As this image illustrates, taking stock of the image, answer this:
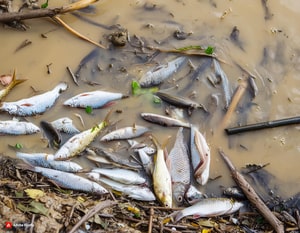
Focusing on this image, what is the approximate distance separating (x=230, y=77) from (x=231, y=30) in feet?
1.82

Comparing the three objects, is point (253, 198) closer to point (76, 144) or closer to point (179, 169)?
point (179, 169)

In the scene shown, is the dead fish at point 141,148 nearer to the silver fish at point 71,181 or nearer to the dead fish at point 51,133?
the silver fish at point 71,181

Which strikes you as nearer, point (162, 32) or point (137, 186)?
point (137, 186)

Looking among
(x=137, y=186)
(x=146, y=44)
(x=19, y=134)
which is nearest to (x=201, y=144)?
(x=137, y=186)

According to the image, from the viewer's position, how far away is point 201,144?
17.9ft

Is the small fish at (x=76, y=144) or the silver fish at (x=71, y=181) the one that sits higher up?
the small fish at (x=76, y=144)

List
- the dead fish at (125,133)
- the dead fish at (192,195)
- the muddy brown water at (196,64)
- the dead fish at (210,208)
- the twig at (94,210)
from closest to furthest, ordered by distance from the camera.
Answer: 1. the twig at (94,210)
2. the dead fish at (210,208)
3. the dead fish at (192,195)
4. the dead fish at (125,133)
5. the muddy brown water at (196,64)

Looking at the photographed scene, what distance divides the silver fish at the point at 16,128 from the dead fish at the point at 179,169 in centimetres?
138

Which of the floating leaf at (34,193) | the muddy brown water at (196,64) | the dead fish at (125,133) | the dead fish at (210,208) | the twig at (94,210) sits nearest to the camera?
the twig at (94,210)

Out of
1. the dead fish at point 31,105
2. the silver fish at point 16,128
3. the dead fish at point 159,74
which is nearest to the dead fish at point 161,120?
the dead fish at point 159,74

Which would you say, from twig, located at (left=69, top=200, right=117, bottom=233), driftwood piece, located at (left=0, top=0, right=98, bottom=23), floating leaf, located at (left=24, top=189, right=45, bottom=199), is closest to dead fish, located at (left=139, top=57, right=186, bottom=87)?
driftwood piece, located at (left=0, top=0, right=98, bottom=23)

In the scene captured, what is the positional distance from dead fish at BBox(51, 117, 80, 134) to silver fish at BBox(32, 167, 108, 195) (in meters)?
0.43

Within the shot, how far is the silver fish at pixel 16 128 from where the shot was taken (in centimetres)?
537

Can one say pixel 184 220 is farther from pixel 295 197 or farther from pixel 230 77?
pixel 230 77
